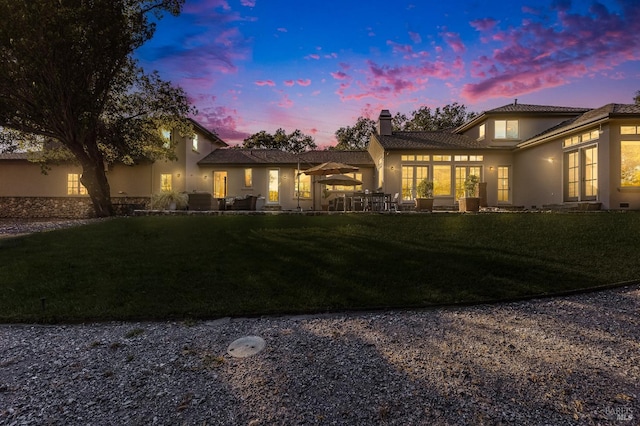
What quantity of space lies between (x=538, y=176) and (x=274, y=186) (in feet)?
42.5

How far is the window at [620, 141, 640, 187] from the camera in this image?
11.1m

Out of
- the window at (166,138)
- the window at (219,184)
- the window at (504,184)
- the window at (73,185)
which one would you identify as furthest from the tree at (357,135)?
the window at (73,185)

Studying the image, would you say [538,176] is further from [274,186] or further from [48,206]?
[48,206]

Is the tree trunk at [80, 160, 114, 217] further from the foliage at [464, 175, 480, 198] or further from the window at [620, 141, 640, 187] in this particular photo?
the window at [620, 141, 640, 187]

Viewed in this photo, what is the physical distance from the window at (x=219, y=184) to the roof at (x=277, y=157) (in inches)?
28.8

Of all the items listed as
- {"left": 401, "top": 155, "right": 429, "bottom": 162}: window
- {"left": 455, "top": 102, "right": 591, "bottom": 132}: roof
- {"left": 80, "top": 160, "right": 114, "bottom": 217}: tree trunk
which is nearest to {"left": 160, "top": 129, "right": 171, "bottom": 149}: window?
{"left": 80, "top": 160, "right": 114, "bottom": 217}: tree trunk

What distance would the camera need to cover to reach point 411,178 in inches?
663

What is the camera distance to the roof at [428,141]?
661 inches

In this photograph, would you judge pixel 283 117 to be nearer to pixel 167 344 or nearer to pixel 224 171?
pixel 224 171

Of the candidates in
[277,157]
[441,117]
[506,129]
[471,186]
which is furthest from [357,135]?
[471,186]

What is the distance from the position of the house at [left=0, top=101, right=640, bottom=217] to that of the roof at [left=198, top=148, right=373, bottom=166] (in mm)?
60

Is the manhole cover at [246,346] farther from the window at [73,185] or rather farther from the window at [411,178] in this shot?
the window at [73,185]

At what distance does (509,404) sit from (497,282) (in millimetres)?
3084

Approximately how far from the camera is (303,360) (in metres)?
A: 3.12
